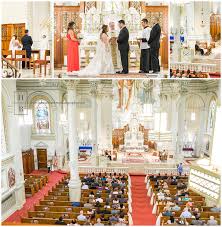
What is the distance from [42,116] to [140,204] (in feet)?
35.9

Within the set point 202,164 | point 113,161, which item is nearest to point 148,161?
point 113,161

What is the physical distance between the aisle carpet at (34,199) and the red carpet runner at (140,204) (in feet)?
15.4

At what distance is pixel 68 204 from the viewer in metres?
16.2

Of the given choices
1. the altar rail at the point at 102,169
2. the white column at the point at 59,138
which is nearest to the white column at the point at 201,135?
the altar rail at the point at 102,169

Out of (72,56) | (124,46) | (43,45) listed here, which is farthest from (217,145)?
(43,45)

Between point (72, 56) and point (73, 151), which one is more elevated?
point (72, 56)

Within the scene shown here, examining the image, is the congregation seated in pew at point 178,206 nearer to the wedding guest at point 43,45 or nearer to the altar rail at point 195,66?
the altar rail at point 195,66

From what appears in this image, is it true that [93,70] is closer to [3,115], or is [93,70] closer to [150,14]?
[3,115]

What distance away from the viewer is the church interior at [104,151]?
1566 cm

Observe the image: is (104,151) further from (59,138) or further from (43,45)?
(43,45)

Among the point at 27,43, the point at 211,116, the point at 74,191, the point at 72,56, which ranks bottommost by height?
the point at 74,191

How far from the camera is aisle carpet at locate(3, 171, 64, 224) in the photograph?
1648cm

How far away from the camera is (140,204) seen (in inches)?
739

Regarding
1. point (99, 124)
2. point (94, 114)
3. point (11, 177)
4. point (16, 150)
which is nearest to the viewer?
point (11, 177)
